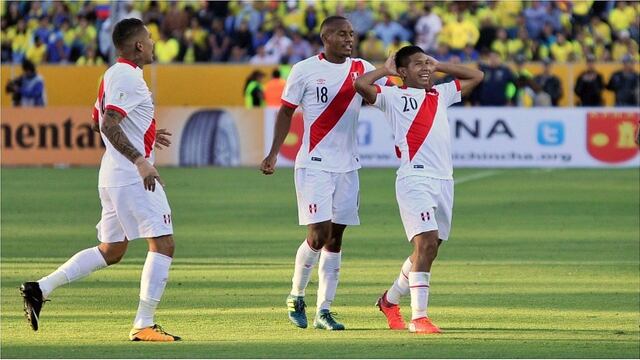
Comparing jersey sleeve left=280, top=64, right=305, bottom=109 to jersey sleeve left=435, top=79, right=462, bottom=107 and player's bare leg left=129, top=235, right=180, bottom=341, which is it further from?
player's bare leg left=129, top=235, right=180, bottom=341

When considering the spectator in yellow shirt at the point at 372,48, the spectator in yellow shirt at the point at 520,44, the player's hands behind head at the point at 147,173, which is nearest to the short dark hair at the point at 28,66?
the spectator in yellow shirt at the point at 372,48

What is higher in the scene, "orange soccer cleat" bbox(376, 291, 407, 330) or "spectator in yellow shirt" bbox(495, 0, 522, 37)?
"spectator in yellow shirt" bbox(495, 0, 522, 37)

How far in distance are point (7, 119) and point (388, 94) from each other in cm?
2193

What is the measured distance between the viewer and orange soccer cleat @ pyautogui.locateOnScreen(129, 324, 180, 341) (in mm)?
11211

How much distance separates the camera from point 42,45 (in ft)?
127

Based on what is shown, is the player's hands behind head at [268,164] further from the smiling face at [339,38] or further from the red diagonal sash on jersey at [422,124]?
the red diagonal sash on jersey at [422,124]

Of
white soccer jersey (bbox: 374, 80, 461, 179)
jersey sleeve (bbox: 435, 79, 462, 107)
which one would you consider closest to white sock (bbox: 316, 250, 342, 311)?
white soccer jersey (bbox: 374, 80, 461, 179)

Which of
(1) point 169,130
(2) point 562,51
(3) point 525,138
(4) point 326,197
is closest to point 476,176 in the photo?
(3) point 525,138

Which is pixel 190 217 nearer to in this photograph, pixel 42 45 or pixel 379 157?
pixel 379 157

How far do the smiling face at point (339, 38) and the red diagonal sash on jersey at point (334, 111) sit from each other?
18 centimetres

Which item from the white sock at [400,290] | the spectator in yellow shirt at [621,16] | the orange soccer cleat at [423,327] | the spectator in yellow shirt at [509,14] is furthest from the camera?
the spectator in yellow shirt at [509,14]

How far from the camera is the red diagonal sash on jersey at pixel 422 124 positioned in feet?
39.3

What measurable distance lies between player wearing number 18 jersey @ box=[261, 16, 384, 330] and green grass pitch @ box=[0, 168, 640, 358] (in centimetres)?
44

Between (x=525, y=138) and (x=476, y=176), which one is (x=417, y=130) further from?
(x=525, y=138)
